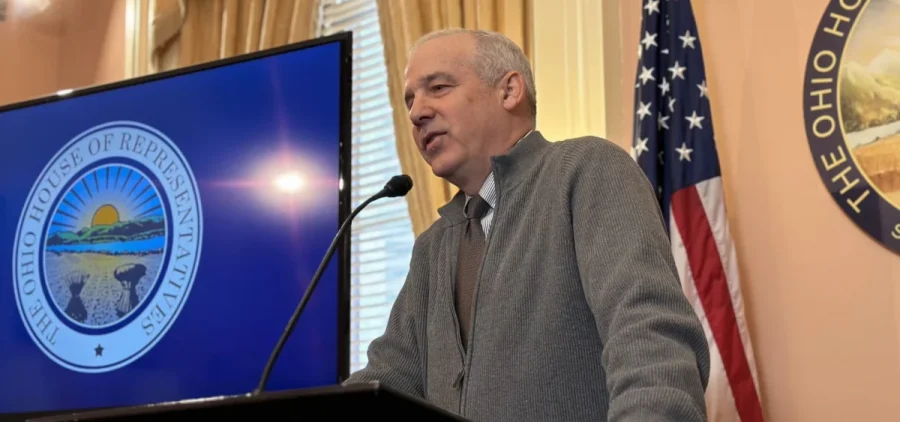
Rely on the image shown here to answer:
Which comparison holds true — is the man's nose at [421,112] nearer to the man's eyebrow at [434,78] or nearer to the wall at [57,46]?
the man's eyebrow at [434,78]

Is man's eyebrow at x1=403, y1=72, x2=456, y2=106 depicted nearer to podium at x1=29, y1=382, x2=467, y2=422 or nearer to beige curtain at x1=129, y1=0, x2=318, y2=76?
podium at x1=29, y1=382, x2=467, y2=422

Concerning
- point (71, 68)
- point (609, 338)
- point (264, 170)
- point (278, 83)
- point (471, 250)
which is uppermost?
point (71, 68)

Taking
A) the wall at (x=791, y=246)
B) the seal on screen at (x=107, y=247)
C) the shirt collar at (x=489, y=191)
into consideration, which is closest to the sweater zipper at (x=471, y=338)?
the shirt collar at (x=489, y=191)

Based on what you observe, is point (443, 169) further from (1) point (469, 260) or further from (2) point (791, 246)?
(2) point (791, 246)

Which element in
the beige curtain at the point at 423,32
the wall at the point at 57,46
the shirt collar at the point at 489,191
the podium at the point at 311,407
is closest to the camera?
the podium at the point at 311,407

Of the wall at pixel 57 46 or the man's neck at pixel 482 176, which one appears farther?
Answer: the wall at pixel 57 46

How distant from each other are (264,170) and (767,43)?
1553 mm

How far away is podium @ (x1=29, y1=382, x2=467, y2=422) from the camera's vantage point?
3.83ft

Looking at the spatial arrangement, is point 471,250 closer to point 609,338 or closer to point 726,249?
point 609,338

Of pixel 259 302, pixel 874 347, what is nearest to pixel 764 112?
pixel 874 347

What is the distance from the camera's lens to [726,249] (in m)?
3.06

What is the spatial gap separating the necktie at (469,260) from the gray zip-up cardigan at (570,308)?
2 cm

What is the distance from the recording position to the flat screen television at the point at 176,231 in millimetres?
3145

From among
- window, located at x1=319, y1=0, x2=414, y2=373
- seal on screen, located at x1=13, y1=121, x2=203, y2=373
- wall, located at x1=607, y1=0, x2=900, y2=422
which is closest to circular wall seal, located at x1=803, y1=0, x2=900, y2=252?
wall, located at x1=607, y1=0, x2=900, y2=422
